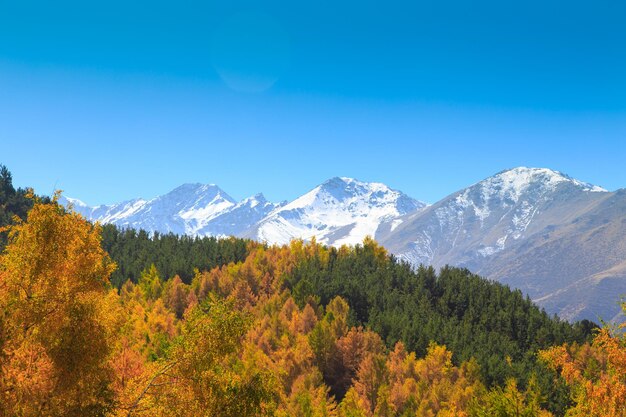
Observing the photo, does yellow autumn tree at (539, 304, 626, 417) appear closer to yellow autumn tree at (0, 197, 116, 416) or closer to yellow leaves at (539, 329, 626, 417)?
yellow leaves at (539, 329, 626, 417)

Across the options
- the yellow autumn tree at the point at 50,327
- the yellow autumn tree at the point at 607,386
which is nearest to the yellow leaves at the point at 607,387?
the yellow autumn tree at the point at 607,386

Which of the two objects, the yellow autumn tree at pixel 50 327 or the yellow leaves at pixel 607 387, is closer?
the yellow autumn tree at pixel 50 327

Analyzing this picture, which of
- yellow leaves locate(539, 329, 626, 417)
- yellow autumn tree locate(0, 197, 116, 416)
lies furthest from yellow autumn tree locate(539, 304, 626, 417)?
yellow autumn tree locate(0, 197, 116, 416)

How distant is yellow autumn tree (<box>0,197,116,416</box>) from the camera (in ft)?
45.6

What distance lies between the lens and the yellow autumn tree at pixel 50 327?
45.6 ft

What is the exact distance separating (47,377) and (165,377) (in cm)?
410

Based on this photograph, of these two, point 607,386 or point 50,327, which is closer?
point 50,327

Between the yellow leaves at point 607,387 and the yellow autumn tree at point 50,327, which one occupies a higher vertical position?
the yellow autumn tree at point 50,327

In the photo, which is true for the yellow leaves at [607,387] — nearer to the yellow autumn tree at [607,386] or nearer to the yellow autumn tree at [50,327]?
the yellow autumn tree at [607,386]

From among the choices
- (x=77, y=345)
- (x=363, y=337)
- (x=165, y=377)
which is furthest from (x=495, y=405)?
(x=363, y=337)

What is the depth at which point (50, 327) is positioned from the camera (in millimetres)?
14523

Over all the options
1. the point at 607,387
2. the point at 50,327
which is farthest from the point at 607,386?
the point at 50,327

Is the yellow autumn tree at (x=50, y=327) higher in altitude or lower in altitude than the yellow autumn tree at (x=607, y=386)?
higher

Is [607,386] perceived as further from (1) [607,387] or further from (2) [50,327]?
(2) [50,327]
